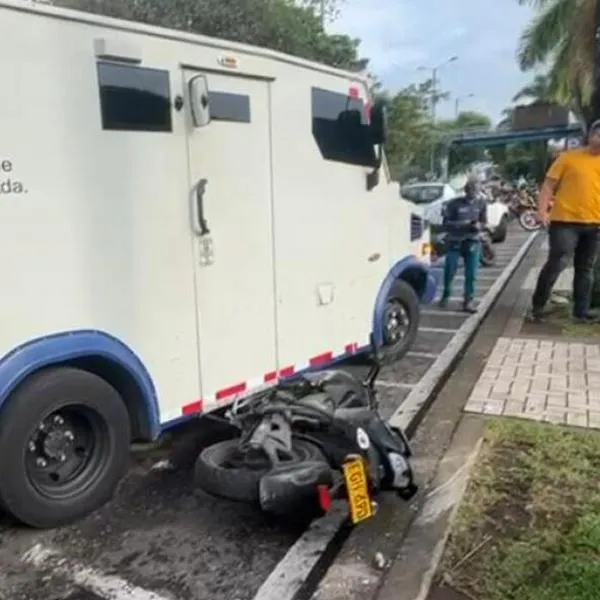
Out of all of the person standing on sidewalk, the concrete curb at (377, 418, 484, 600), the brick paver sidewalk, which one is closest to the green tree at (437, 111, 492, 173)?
the person standing on sidewalk

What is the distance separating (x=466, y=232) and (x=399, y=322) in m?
2.66

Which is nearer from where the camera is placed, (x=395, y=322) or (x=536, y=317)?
(x=395, y=322)

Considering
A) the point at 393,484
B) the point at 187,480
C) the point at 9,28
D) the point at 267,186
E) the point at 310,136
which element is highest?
the point at 9,28

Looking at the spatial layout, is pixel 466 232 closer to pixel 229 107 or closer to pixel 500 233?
pixel 229 107

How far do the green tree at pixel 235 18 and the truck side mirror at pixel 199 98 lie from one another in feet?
31.7

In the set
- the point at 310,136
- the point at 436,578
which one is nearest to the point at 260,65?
the point at 310,136

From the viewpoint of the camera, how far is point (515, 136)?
110ft

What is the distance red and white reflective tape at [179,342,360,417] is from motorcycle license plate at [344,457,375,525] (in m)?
1.20

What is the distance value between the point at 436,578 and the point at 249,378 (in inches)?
72.9

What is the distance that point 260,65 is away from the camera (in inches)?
173

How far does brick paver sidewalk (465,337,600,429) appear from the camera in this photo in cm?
499

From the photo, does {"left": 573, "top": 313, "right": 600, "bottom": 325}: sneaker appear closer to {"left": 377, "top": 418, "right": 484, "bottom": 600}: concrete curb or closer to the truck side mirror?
{"left": 377, "top": 418, "right": 484, "bottom": 600}: concrete curb

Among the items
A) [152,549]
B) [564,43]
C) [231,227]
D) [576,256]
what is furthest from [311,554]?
[564,43]

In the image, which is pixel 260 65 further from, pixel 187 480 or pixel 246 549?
pixel 246 549
